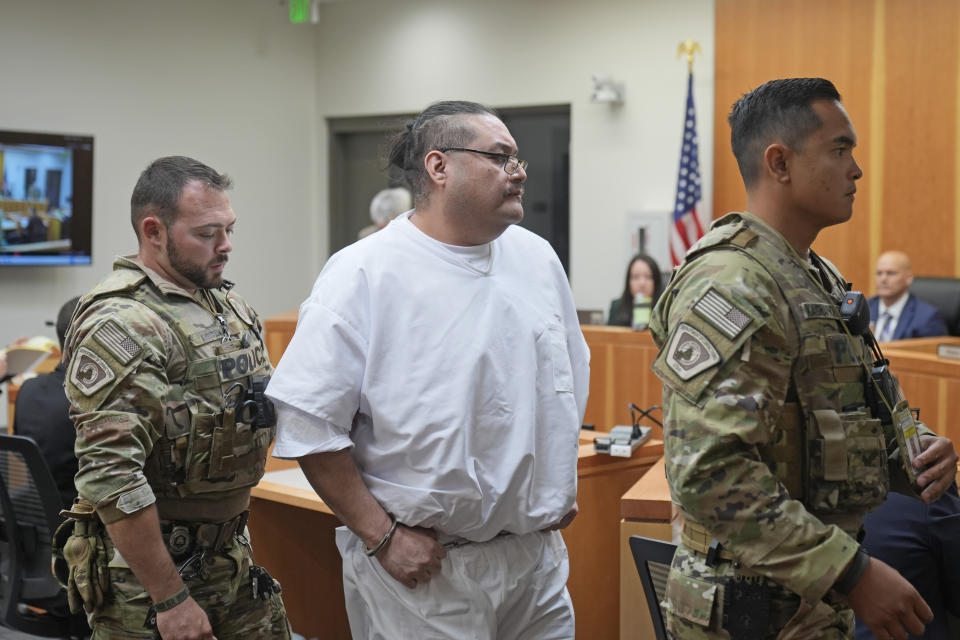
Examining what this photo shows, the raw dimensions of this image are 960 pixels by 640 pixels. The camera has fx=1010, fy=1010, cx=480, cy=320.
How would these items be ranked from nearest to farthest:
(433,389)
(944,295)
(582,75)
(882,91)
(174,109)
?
(433,389)
(944,295)
(882,91)
(582,75)
(174,109)

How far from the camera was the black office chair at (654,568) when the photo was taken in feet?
6.15

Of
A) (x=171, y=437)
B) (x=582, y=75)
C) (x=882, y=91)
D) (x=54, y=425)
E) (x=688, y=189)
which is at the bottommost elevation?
(x=54, y=425)

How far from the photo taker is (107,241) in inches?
318

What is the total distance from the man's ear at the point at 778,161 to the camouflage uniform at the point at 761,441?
8cm

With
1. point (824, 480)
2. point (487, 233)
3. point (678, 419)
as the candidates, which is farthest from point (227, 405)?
point (824, 480)

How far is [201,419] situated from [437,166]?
0.68 meters

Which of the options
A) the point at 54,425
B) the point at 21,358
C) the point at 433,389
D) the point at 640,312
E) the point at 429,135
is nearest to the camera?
the point at 433,389

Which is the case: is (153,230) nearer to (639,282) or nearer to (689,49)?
(639,282)

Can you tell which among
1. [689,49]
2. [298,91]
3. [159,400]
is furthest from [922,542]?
[298,91]

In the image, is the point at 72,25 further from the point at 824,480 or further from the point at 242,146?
the point at 824,480

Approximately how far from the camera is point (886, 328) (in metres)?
6.41

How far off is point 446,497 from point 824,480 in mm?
623

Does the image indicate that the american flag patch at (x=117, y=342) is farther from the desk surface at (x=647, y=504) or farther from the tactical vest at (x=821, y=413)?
the desk surface at (x=647, y=504)

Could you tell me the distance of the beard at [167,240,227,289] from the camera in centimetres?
209
